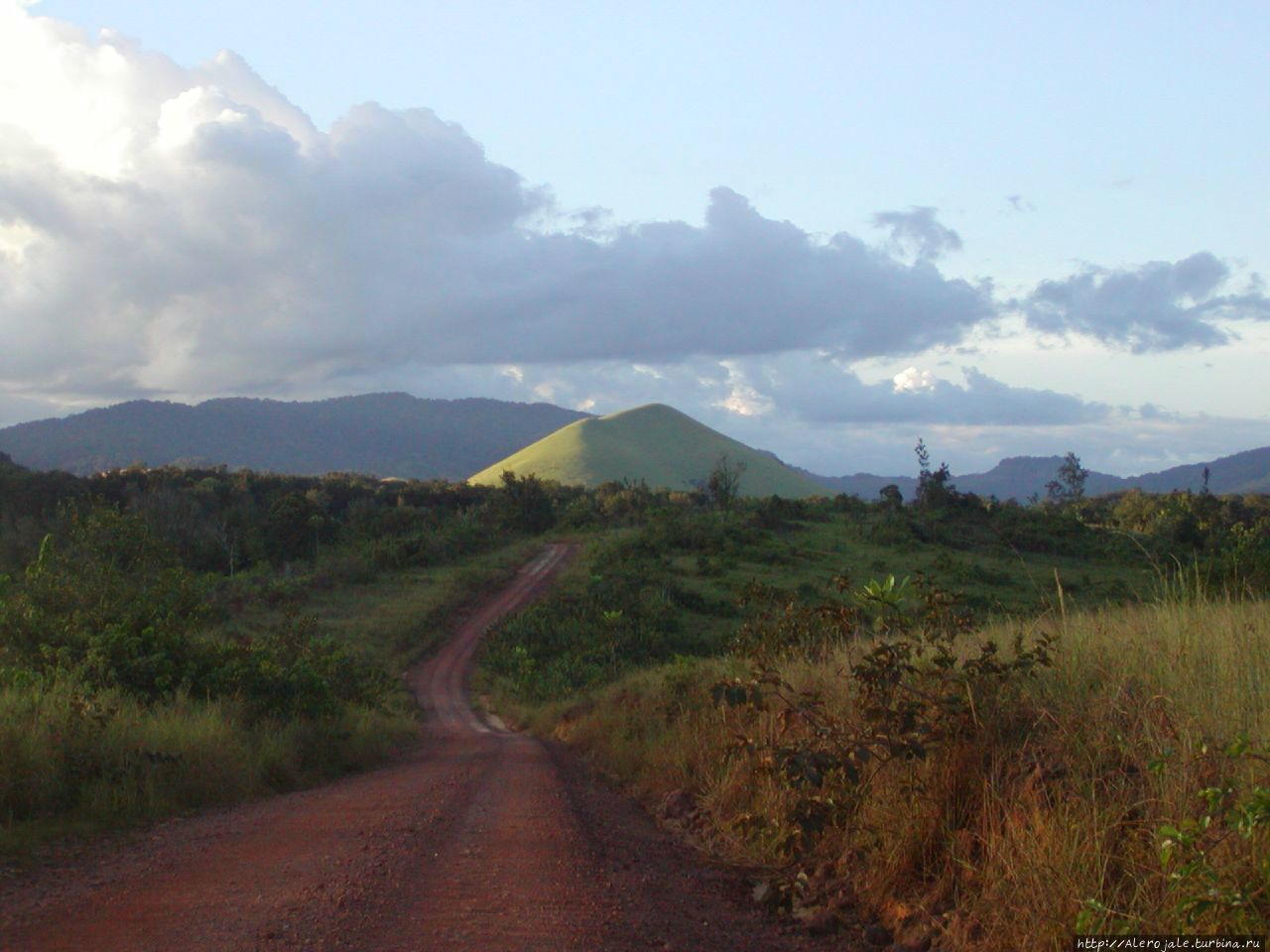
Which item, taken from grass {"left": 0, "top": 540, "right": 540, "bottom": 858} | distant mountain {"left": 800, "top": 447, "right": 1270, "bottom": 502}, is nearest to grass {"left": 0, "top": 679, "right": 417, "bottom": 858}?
grass {"left": 0, "top": 540, "right": 540, "bottom": 858}

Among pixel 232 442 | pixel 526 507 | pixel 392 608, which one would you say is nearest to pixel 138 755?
pixel 392 608

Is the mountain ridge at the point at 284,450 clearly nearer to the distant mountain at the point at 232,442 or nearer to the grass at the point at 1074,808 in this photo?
the distant mountain at the point at 232,442

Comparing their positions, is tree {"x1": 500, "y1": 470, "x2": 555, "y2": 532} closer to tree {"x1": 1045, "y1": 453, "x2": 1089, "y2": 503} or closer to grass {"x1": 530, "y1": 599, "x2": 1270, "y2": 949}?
tree {"x1": 1045, "y1": 453, "x2": 1089, "y2": 503}

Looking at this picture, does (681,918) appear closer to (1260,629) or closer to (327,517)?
(1260,629)

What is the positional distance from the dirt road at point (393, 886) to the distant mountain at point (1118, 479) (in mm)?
73329

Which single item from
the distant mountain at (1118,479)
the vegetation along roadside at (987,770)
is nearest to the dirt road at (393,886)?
the vegetation along roadside at (987,770)

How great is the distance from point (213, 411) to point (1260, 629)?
18201 centimetres

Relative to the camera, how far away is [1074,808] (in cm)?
540

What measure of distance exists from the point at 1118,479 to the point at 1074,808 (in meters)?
138

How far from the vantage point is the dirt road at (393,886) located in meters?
5.26

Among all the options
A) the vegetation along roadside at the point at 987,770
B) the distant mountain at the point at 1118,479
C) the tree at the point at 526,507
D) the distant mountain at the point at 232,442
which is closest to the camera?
the vegetation along roadside at the point at 987,770

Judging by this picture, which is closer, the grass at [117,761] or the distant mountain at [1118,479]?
the grass at [117,761]

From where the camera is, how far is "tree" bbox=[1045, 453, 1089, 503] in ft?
271

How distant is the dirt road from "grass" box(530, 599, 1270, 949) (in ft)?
2.50
